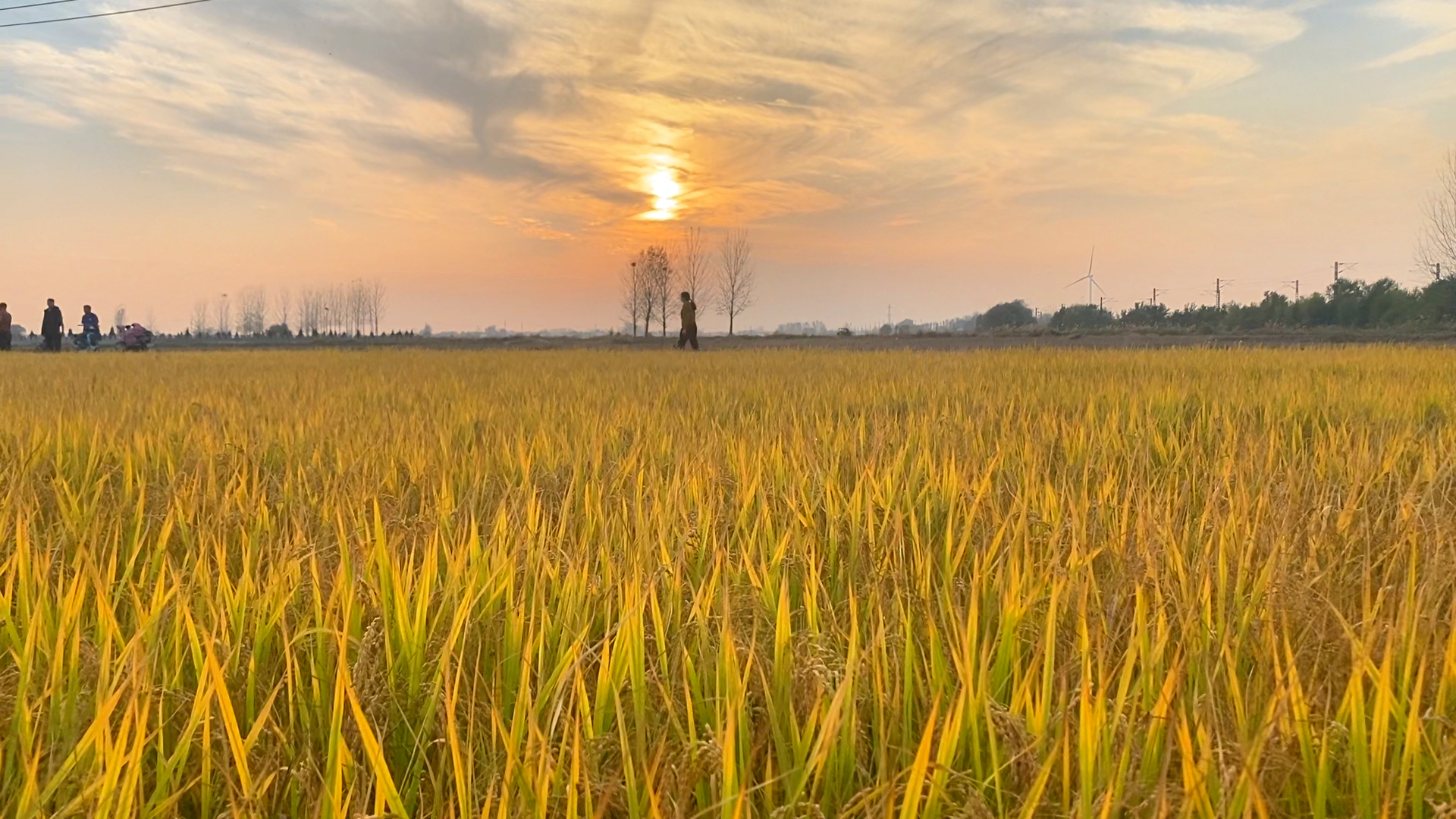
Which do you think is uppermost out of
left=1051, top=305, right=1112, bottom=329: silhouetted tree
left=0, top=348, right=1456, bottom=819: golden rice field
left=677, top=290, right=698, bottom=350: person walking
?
Answer: left=1051, top=305, right=1112, bottom=329: silhouetted tree

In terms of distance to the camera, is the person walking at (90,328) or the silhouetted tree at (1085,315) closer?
the person walking at (90,328)

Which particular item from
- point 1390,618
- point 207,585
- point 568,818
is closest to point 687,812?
point 568,818

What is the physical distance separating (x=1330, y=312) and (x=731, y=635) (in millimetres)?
40591

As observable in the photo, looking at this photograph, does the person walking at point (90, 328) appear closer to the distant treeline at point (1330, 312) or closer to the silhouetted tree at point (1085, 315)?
the distant treeline at point (1330, 312)

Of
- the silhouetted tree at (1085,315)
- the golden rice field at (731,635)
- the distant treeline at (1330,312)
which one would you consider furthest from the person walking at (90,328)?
the silhouetted tree at (1085,315)

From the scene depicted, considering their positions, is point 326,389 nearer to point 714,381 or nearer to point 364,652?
point 714,381

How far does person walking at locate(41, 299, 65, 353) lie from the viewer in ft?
63.9

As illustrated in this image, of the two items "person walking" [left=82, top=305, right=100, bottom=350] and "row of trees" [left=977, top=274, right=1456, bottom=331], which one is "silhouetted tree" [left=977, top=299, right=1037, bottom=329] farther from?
"person walking" [left=82, top=305, right=100, bottom=350]

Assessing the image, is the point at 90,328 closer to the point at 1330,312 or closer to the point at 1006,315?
the point at 1330,312

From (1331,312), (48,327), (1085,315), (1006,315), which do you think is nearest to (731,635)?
(48,327)

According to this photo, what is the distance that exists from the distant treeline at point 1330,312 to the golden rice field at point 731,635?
2921 centimetres

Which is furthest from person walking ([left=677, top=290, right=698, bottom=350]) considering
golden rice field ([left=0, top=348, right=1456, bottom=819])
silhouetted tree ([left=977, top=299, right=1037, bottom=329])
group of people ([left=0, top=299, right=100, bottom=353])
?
silhouetted tree ([left=977, top=299, right=1037, bottom=329])

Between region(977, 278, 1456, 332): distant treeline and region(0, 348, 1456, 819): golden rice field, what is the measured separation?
95.8 ft

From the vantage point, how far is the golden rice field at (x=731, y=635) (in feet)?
2.50
